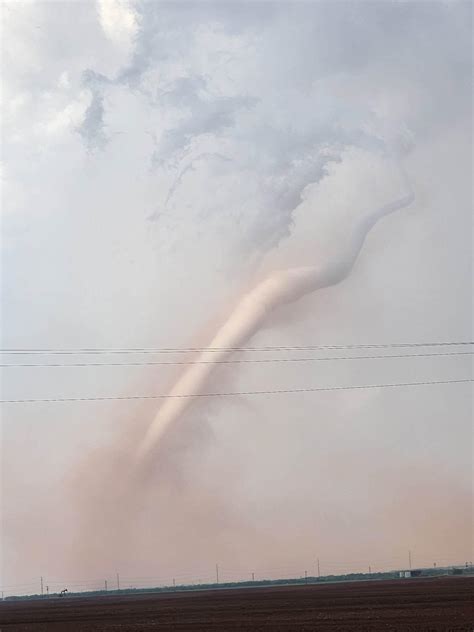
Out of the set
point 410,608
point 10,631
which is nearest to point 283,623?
point 410,608

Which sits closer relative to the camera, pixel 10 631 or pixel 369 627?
pixel 369 627

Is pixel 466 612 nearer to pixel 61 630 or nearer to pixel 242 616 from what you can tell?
pixel 242 616

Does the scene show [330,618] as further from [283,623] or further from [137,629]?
[137,629]

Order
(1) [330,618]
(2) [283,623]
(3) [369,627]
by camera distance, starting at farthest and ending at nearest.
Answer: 1. (1) [330,618]
2. (2) [283,623]
3. (3) [369,627]

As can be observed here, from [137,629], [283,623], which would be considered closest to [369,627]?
[283,623]

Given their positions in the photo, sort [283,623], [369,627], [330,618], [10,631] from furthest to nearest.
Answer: [10,631] → [330,618] → [283,623] → [369,627]

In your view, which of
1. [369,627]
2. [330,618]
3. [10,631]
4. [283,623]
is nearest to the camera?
[369,627]

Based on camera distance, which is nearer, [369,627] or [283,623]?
[369,627]

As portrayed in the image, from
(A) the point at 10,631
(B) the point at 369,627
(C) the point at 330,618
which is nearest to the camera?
(B) the point at 369,627
